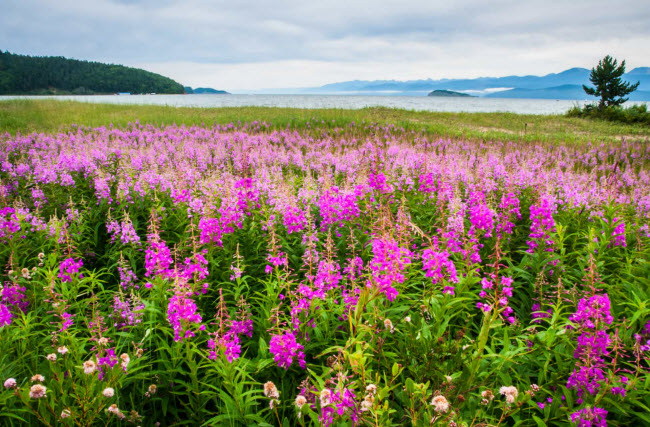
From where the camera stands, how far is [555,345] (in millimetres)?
2947

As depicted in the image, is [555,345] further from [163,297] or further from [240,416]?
[163,297]

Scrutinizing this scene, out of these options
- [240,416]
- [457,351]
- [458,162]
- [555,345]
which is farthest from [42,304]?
[458,162]

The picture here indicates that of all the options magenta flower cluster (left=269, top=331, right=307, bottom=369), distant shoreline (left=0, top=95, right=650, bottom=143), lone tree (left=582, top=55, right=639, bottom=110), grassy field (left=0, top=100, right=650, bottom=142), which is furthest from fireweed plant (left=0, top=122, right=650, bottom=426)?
lone tree (left=582, top=55, right=639, bottom=110)

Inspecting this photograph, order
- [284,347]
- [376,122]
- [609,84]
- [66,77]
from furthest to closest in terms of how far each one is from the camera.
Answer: [66,77] < [609,84] < [376,122] < [284,347]

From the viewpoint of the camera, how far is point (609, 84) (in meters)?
44.7

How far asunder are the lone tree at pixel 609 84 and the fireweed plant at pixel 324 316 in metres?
50.5

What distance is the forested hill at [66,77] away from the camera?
116 metres

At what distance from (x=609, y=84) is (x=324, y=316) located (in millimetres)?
57665

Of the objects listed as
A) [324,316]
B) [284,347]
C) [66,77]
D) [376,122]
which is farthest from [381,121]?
[66,77]

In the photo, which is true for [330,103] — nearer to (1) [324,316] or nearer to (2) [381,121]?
(2) [381,121]

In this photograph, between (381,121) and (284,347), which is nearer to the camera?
(284,347)

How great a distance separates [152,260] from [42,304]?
1.88 metres

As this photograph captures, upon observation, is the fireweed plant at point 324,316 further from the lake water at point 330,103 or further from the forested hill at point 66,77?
the forested hill at point 66,77

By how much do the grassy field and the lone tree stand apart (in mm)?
19056
